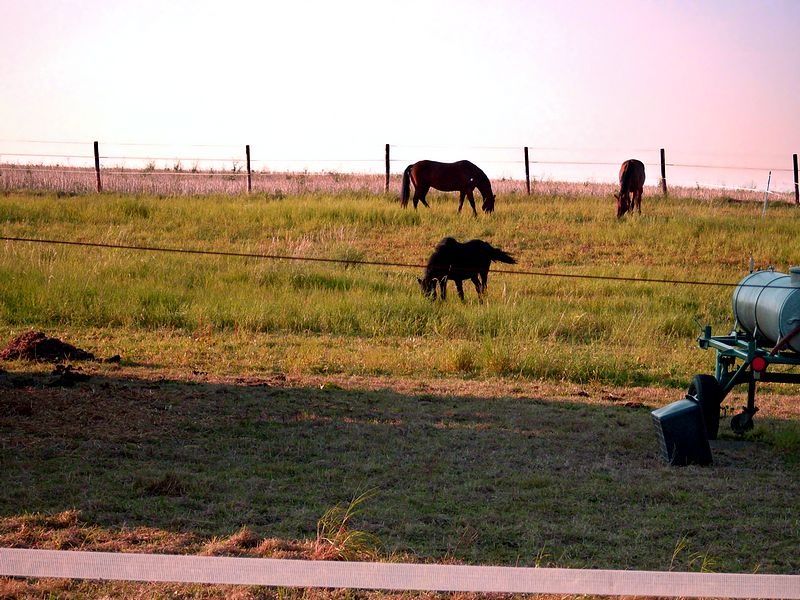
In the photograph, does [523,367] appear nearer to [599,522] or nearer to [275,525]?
[599,522]

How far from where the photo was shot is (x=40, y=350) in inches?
388

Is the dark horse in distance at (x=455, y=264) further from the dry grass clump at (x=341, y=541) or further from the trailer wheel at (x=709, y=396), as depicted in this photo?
the dry grass clump at (x=341, y=541)

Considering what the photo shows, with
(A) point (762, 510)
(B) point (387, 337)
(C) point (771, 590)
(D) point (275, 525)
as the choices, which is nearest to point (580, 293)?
(B) point (387, 337)

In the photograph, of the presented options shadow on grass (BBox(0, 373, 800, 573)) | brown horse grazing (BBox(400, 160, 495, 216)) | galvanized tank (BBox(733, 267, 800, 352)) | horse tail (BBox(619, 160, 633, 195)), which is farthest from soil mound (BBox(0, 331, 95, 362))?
horse tail (BBox(619, 160, 633, 195))

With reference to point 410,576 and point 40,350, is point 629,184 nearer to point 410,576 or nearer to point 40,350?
point 40,350

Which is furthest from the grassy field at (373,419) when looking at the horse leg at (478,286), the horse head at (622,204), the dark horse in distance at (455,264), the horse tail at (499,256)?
the horse head at (622,204)

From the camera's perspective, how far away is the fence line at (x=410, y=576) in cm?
304

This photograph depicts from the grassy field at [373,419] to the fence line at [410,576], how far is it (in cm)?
125

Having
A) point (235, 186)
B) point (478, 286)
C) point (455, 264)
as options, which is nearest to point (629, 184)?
point (478, 286)

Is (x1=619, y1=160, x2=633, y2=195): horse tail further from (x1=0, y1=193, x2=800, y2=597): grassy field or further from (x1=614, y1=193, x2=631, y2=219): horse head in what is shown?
(x1=0, y1=193, x2=800, y2=597): grassy field

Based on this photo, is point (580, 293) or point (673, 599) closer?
point (673, 599)

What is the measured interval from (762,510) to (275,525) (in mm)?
3020

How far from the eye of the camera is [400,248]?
19.5m

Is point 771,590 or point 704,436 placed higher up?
point 771,590
